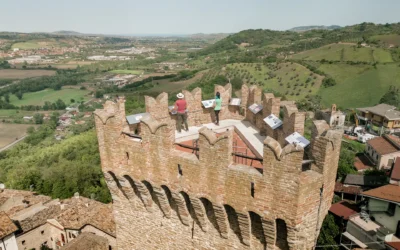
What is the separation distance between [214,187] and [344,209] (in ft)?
108

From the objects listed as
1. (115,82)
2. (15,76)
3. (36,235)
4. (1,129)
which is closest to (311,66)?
(115,82)

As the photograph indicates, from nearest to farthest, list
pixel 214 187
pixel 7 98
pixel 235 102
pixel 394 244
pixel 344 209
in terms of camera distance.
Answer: pixel 214 187
pixel 235 102
pixel 394 244
pixel 344 209
pixel 7 98

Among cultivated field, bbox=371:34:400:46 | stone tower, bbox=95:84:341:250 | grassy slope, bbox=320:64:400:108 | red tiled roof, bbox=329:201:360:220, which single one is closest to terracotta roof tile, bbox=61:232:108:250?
stone tower, bbox=95:84:341:250

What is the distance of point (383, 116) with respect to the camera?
74250mm

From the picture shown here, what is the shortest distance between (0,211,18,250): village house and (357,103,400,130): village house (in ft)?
254

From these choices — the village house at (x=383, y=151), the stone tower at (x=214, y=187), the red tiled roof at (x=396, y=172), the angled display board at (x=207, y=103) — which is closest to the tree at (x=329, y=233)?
the red tiled roof at (x=396, y=172)

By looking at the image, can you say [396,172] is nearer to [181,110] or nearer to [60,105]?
[181,110]

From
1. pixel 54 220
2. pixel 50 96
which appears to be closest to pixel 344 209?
pixel 54 220

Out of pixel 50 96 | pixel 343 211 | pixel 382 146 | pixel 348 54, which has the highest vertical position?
pixel 348 54

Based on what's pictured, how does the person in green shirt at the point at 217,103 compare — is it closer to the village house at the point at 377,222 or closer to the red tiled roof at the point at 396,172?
the village house at the point at 377,222

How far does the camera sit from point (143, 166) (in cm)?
858

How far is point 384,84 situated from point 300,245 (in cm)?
10540

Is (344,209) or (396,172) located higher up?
(396,172)

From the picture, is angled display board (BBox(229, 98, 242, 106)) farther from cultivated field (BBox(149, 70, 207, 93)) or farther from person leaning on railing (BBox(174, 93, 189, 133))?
cultivated field (BBox(149, 70, 207, 93))
